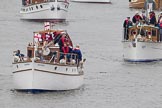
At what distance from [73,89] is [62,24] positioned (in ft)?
155

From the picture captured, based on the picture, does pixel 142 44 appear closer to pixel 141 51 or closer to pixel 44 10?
pixel 141 51

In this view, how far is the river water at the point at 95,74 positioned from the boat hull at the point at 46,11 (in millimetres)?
1276

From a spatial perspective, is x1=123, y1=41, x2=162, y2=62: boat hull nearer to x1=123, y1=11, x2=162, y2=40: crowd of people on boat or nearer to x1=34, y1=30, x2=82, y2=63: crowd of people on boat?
x1=123, y1=11, x2=162, y2=40: crowd of people on boat

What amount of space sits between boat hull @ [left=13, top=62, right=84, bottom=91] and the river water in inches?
16.1

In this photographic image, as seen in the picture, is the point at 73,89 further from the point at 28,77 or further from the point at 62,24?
the point at 62,24

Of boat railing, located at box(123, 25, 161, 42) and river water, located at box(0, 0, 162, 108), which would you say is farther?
boat railing, located at box(123, 25, 161, 42)

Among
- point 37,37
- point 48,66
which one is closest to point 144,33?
point 37,37

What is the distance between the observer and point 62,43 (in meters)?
52.0

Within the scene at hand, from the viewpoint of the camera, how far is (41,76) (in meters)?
49.4

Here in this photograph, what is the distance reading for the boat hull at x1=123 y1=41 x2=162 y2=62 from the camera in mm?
65375

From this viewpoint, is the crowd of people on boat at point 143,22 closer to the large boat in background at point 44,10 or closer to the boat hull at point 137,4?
the large boat in background at point 44,10

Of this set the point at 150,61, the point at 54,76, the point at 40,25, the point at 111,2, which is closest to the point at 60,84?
the point at 54,76

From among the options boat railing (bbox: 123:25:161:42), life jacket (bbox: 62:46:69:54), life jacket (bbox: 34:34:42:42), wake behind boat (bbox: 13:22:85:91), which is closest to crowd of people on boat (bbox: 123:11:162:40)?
boat railing (bbox: 123:25:161:42)

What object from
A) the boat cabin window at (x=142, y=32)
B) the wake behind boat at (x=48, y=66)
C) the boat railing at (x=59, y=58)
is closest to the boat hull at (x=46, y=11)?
the boat cabin window at (x=142, y=32)
